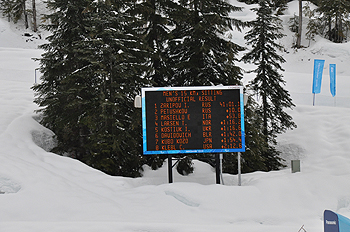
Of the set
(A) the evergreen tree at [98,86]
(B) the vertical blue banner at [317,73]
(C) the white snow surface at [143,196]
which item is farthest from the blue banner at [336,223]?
(B) the vertical blue banner at [317,73]

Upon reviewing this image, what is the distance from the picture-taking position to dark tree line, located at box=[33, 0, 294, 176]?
1210cm

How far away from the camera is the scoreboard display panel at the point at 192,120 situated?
10.2 m

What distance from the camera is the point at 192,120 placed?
10.3 meters

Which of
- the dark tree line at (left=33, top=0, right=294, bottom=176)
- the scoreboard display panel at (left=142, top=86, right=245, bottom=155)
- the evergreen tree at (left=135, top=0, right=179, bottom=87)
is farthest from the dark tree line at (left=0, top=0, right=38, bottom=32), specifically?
the scoreboard display panel at (left=142, top=86, right=245, bottom=155)

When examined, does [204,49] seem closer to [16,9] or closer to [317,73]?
A: [317,73]

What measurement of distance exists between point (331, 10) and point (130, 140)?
33.3 m

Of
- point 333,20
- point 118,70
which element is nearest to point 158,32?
point 118,70

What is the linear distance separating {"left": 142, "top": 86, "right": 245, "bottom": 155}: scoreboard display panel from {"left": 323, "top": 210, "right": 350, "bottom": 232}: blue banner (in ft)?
19.4

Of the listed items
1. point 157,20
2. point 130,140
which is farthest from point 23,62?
point 130,140

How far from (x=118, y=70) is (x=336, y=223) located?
991 centimetres

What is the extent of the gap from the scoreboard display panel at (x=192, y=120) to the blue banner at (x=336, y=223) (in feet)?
19.4

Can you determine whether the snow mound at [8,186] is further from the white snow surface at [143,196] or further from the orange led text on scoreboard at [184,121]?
the orange led text on scoreboard at [184,121]

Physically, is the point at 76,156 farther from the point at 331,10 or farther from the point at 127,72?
the point at 331,10

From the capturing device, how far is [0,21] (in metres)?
41.9
